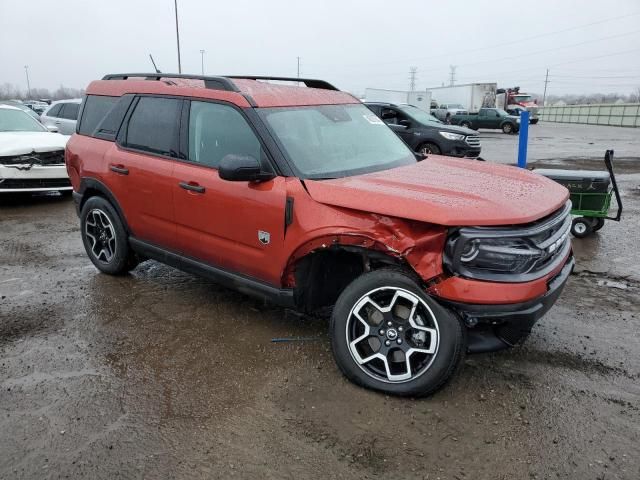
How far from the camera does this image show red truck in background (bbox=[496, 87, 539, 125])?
44250 millimetres

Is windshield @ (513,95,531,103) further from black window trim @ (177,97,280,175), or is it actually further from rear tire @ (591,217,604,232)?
black window trim @ (177,97,280,175)

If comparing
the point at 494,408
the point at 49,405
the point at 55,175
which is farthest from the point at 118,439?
the point at 55,175

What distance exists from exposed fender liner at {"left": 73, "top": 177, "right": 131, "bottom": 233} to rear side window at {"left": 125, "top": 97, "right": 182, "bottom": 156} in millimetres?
506

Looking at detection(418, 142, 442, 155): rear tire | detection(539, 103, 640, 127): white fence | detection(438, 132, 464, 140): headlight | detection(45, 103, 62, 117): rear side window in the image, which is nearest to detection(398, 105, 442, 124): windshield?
detection(418, 142, 442, 155): rear tire

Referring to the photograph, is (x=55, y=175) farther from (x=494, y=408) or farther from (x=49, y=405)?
(x=494, y=408)

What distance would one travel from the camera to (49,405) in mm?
3158

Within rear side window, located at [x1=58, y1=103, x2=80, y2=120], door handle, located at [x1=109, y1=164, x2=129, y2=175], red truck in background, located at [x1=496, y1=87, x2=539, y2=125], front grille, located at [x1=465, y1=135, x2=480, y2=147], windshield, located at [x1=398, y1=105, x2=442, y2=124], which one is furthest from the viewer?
red truck in background, located at [x1=496, y1=87, x2=539, y2=125]

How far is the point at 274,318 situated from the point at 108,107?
8.44 ft

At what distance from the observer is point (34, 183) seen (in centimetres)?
856

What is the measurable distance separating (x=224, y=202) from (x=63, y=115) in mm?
11345

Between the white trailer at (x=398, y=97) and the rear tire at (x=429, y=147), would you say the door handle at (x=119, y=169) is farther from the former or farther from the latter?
the white trailer at (x=398, y=97)

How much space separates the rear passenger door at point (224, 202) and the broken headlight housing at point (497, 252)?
46.2 inches

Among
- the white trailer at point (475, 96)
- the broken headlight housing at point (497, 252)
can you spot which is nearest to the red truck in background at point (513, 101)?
the white trailer at point (475, 96)

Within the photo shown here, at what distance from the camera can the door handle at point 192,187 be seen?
13.0 feet
